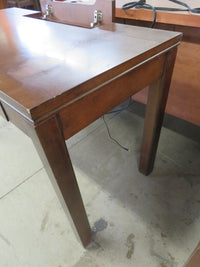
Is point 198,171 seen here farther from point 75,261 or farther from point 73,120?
point 73,120

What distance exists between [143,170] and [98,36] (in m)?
0.71

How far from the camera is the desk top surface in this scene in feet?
1.36

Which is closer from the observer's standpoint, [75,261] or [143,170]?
[75,261]

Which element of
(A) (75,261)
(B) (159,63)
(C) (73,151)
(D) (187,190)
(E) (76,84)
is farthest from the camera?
(C) (73,151)

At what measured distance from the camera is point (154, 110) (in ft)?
2.60

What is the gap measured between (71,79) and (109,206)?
2.37 ft

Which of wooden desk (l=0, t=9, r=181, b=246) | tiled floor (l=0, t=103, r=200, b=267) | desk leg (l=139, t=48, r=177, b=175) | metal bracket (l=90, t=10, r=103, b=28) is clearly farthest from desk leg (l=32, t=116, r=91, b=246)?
metal bracket (l=90, t=10, r=103, b=28)

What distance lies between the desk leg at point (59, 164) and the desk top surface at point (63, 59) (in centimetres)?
5

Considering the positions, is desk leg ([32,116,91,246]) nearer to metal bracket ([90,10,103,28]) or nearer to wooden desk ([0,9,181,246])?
wooden desk ([0,9,181,246])

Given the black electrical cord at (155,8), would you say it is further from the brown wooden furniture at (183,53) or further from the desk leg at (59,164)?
the desk leg at (59,164)

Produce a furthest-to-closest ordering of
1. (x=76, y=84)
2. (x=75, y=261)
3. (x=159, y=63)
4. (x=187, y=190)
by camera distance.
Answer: (x=187, y=190) < (x=75, y=261) < (x=159, y=63) < (x=76, y=84)

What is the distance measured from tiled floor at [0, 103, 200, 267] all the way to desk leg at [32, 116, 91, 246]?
0.20 meters

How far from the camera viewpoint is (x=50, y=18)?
107 cm

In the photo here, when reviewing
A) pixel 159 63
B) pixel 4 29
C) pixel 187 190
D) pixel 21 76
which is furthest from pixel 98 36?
pixel 187 190
